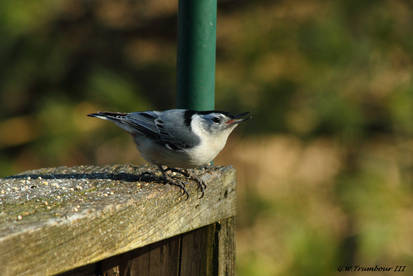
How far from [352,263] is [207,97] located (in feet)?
7.02

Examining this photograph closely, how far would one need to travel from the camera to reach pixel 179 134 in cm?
273

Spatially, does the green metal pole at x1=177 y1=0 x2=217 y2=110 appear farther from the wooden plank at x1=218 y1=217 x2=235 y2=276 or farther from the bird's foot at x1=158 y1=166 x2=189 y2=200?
the wooden plank at x1=218 y1=217 x2=235 y2=276

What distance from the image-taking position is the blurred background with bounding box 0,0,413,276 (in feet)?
12.9

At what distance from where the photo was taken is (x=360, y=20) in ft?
13.0

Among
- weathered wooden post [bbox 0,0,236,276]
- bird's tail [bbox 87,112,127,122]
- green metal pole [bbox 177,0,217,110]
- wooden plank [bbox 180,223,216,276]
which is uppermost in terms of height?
green metal pole [bbox 177,0,217,110]

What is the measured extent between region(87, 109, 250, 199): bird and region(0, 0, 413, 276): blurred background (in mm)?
1143

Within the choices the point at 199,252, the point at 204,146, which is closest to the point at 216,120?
the point at 204,146

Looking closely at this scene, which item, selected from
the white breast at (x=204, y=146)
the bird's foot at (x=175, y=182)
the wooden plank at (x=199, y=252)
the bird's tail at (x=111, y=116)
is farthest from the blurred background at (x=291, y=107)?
the bird's foot at (x=175, y=182)

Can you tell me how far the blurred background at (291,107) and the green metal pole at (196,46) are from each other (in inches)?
60.5

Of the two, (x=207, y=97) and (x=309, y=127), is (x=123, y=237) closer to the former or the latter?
(x=207, y=97)

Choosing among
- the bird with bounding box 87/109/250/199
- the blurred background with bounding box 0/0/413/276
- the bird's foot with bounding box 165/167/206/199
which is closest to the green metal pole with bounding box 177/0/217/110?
the bird with bounding box 87/109/250/199

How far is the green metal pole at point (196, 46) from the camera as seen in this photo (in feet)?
7.76

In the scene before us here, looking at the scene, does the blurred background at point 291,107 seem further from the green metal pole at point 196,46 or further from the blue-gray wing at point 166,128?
the green metal pole at point 196,46

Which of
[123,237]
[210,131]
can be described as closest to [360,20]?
[210,131]
